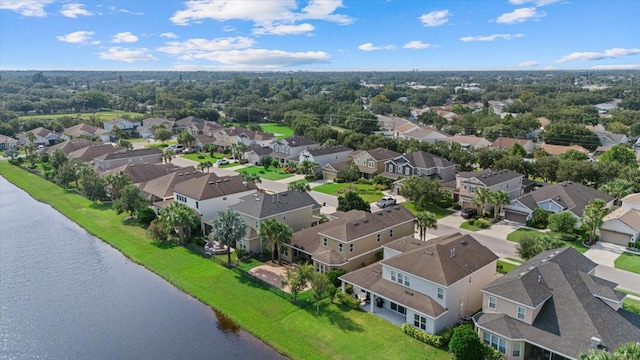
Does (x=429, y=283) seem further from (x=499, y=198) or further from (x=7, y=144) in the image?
(x=7, y=144)

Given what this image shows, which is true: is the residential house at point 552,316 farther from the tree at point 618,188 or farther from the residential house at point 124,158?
the residential house at point 124,158

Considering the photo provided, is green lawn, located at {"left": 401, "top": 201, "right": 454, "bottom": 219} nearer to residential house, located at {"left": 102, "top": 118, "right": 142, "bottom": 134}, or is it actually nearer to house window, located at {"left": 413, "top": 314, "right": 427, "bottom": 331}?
house window, located at {"left": 413, "top": 314, "right": 427, "bottom": 331}

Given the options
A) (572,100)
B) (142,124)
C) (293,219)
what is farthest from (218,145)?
(572,100)

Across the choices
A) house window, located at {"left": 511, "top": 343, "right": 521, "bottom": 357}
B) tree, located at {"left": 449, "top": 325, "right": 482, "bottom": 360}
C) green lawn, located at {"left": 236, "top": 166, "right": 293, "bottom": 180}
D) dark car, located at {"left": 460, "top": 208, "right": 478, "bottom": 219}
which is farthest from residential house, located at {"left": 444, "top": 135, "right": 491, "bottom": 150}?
tree, located at {"left": 449, "top": 325, "right": 482, "bottom": 360}

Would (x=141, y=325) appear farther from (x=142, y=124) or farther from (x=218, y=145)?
(x=142, y=124)

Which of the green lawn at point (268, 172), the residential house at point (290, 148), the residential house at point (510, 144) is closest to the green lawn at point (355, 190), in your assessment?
the green lawn at point (268, 172)

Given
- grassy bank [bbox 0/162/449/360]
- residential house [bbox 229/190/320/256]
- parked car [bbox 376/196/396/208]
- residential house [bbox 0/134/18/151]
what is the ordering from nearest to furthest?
grassy bank [bbox 0/162/449/360] < residential house [bbox 229/190/320/256] < parked car [bbox 376/196/396/208] < residential house [bbox 0/134/18/151]

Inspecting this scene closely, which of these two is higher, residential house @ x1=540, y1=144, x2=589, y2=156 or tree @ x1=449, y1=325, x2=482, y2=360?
tree @ x1=449, y1=325, x2=482, y2=360
